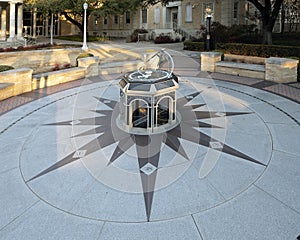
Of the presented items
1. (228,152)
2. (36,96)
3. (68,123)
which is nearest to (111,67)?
(36,96)

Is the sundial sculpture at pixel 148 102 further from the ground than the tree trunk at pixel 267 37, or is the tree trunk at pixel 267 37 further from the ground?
the tree trunk at pixel 267 37

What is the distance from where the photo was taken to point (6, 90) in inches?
428

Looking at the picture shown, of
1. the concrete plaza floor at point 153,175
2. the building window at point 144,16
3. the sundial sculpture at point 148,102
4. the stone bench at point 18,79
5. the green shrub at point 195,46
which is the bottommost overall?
the concrete plaza floor at point 153,175

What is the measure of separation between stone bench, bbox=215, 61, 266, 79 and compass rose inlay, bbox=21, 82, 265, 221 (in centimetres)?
562

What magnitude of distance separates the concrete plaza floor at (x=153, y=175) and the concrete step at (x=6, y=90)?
1828mm

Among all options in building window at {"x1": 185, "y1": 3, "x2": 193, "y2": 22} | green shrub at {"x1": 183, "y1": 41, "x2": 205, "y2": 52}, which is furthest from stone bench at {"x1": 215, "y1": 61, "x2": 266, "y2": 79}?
building window at {"x1": 185, "y1": 3, "x2": 193, "y2": 22}

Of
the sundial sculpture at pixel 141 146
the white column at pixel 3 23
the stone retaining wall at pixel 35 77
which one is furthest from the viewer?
the white column at pixel 3 23

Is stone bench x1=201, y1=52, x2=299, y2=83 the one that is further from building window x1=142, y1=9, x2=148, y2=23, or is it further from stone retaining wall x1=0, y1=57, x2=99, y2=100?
building window x1=142, y1=9, x2=148, y2=23

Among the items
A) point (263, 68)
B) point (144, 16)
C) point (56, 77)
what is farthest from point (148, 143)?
point (144, 16)

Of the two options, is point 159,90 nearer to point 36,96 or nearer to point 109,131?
point 109,131

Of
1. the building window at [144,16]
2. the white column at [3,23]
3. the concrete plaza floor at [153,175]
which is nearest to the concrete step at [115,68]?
the concrete plaza floor at [153,175]

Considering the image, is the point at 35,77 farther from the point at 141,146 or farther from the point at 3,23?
the point at 3,23

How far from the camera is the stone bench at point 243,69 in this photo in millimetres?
13406

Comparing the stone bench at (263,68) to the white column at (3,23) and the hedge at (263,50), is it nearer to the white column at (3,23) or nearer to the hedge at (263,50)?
the hedge at (263,50)
